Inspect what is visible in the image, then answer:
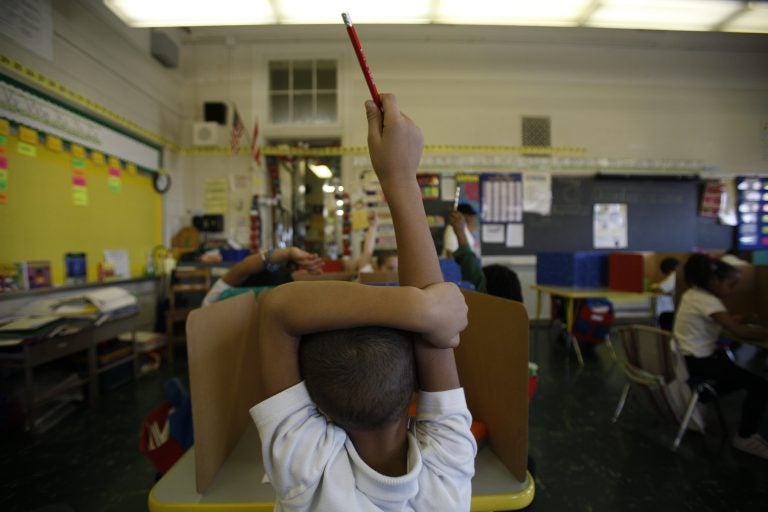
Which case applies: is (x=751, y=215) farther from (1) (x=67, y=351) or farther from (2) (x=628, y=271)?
(1) (x=67, y=351)

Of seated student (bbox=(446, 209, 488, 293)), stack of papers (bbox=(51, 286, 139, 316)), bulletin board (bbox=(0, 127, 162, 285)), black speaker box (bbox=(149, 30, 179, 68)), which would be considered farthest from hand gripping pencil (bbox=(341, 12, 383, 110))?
black speaker box (bbox=(149, 30, 179, 68))

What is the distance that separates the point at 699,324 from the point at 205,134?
5004 millimetres

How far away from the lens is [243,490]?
24.5 inches

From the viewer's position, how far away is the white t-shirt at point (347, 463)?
1.47 feet

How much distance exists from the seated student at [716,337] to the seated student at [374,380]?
7.04ft

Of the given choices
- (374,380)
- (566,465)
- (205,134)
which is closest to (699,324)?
(566,465)

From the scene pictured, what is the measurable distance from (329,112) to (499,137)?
91.2 inches

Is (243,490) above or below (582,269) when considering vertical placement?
below

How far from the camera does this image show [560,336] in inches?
151

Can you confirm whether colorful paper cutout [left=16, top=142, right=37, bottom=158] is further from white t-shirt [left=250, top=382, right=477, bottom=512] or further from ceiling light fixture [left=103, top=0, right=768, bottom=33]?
white t-shirt [left=250, top=382, right=477, bottom=512]

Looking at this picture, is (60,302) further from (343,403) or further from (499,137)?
(499,137)

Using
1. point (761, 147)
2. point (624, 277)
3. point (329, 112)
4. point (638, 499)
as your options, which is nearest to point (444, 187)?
point (329, 112)

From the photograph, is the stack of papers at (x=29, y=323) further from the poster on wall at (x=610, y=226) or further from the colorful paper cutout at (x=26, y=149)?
the poster on wall at (x=610, y=226)

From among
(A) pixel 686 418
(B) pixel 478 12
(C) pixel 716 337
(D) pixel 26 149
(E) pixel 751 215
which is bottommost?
(A) pixel 686 418
